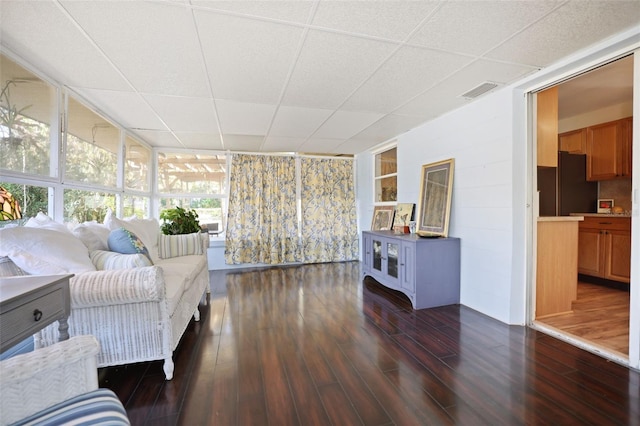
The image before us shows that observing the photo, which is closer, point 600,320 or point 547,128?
point 600,320

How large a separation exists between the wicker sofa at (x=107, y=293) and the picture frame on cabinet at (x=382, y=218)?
10.9ft

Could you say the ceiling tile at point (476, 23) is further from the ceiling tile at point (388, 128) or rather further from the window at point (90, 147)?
the window at point (90, 147)

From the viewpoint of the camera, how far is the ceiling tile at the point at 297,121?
313 centimetres

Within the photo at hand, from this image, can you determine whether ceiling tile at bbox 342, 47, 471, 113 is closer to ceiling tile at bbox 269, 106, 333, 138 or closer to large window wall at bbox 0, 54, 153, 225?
ceiling tile at bbox 269, 106, 333, 138

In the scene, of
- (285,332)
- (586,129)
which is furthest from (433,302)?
(586,129)

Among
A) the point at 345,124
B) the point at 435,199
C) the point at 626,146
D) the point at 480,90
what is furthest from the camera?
the point at 345,124

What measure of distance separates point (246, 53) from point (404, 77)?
131 cm

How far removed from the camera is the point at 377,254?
3.75 metres

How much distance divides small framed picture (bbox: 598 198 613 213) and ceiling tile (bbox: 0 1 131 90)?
610cm

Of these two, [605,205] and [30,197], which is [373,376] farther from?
[605,205]

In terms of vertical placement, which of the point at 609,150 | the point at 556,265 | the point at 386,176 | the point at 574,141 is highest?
the point at 574,141

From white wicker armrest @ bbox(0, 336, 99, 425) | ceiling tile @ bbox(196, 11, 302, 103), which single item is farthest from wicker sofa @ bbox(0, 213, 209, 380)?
ceiling tile @ bbox(196, 11, 302, 103)

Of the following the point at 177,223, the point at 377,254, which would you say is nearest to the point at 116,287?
the point at 177,223

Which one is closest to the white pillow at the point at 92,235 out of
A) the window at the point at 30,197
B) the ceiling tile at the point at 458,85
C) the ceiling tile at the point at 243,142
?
the window at the point at 30,197
